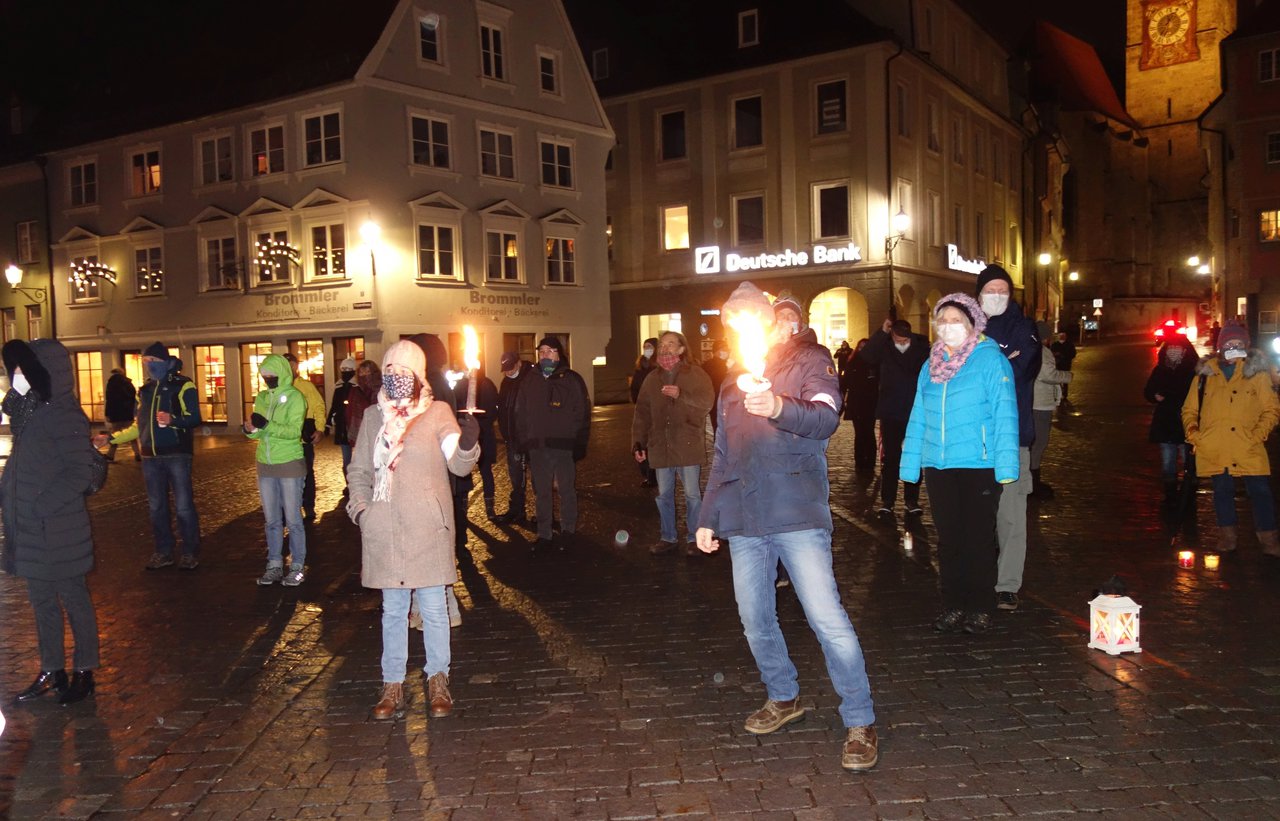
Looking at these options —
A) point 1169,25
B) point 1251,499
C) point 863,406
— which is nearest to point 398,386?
point 1251,499

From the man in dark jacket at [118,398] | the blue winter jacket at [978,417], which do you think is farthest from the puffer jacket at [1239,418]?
the man in dark jacket at [118,398]

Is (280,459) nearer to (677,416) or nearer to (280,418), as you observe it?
(280,418)

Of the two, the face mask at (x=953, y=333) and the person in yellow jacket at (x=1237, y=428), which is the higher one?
the face mask at (x=953, y=333)

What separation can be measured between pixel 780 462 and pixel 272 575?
569cm

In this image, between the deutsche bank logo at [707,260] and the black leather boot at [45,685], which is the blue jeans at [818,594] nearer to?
the black leather boot at [45,685]

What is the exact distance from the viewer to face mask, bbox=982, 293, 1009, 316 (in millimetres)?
7064

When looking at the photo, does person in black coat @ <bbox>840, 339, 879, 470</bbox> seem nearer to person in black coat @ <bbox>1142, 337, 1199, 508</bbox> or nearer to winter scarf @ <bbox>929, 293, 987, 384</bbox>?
person in black coat @ <bbox>1142, 337, 1199, 508</bbox>

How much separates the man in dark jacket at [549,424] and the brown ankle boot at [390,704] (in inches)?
179

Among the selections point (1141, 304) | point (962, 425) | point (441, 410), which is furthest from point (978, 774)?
point (1141, 304)

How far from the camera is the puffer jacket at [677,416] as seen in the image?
9.73 metres

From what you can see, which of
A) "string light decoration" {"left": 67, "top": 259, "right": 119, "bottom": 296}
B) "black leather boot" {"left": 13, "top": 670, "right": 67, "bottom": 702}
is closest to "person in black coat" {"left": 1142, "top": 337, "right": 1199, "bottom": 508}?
"black leather boot" {"left": 13, "top": 670, "right": 67, "bottom": 702}

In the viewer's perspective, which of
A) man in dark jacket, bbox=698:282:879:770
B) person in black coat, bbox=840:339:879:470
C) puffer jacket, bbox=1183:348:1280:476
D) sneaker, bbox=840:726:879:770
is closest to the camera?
sneaker, bbox=840:726:879:770

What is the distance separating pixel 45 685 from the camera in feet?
19.8

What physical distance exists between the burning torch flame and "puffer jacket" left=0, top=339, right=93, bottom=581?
13.0 ft
